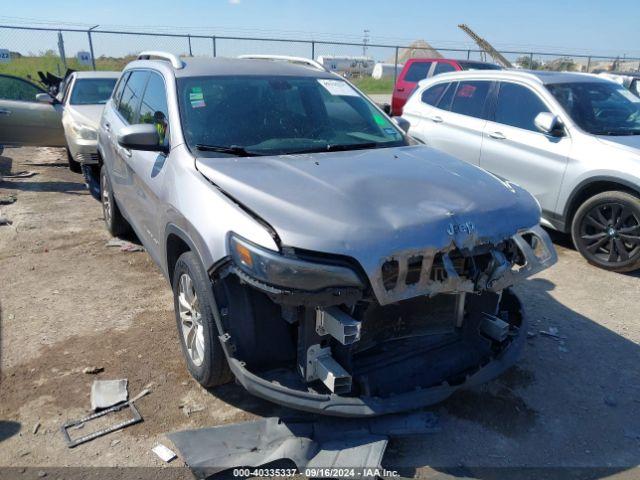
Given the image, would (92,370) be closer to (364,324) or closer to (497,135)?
(364,324)

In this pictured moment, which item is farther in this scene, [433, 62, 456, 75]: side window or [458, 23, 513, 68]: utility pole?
[458, 23, 513, 68]: utility pole

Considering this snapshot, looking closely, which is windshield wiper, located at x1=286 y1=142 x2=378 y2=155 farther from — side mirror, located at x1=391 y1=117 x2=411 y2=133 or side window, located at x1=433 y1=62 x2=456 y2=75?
side window, located at x1=433 y1=62 x2=456 y2=75

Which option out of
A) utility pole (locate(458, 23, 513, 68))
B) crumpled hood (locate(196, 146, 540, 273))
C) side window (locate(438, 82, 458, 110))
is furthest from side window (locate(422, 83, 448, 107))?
utility pole (locate(458, 23, 513, 68))

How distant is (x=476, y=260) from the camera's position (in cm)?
280

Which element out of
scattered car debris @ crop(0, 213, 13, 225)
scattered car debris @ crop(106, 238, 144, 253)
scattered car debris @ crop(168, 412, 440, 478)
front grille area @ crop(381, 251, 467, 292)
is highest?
front grille area @ crop(381, 251, 467, 292)

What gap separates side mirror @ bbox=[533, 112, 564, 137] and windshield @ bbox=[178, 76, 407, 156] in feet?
7.11

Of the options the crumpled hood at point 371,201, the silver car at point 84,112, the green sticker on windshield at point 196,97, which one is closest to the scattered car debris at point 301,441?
the crumpled hood at point 371,201

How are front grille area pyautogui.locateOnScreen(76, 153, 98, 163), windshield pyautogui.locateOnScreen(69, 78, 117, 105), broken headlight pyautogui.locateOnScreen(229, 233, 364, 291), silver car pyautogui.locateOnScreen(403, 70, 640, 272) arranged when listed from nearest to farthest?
broken headlight pyautogui.locateOnScreen(229, 233, 364, 291)
silver car pyautogui.locateOnScreen(403, 70, 640, 272)
front grille area pyautogui.locateOnScreen(76, 153, 98, 163)
windshield pyautogui.locateOnScreen(69, 78, 117, 105)

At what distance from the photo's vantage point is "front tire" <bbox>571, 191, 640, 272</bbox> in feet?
17.0

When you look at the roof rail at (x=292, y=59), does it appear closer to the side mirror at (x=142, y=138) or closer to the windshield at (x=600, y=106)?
the side mirror at (x=142, y=138)

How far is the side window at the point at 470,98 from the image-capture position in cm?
673

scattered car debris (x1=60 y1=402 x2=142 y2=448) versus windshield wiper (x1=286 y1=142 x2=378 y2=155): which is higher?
windshield wiper (x1=286 y1=142 x2=378 y2=155)

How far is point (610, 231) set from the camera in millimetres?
5363

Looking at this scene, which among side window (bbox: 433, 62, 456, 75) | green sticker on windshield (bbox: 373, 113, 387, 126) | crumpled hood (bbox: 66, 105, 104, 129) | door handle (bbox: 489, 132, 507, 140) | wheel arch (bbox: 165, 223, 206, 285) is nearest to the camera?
wheel arch (bbox: 165, 223, 206, 285)
